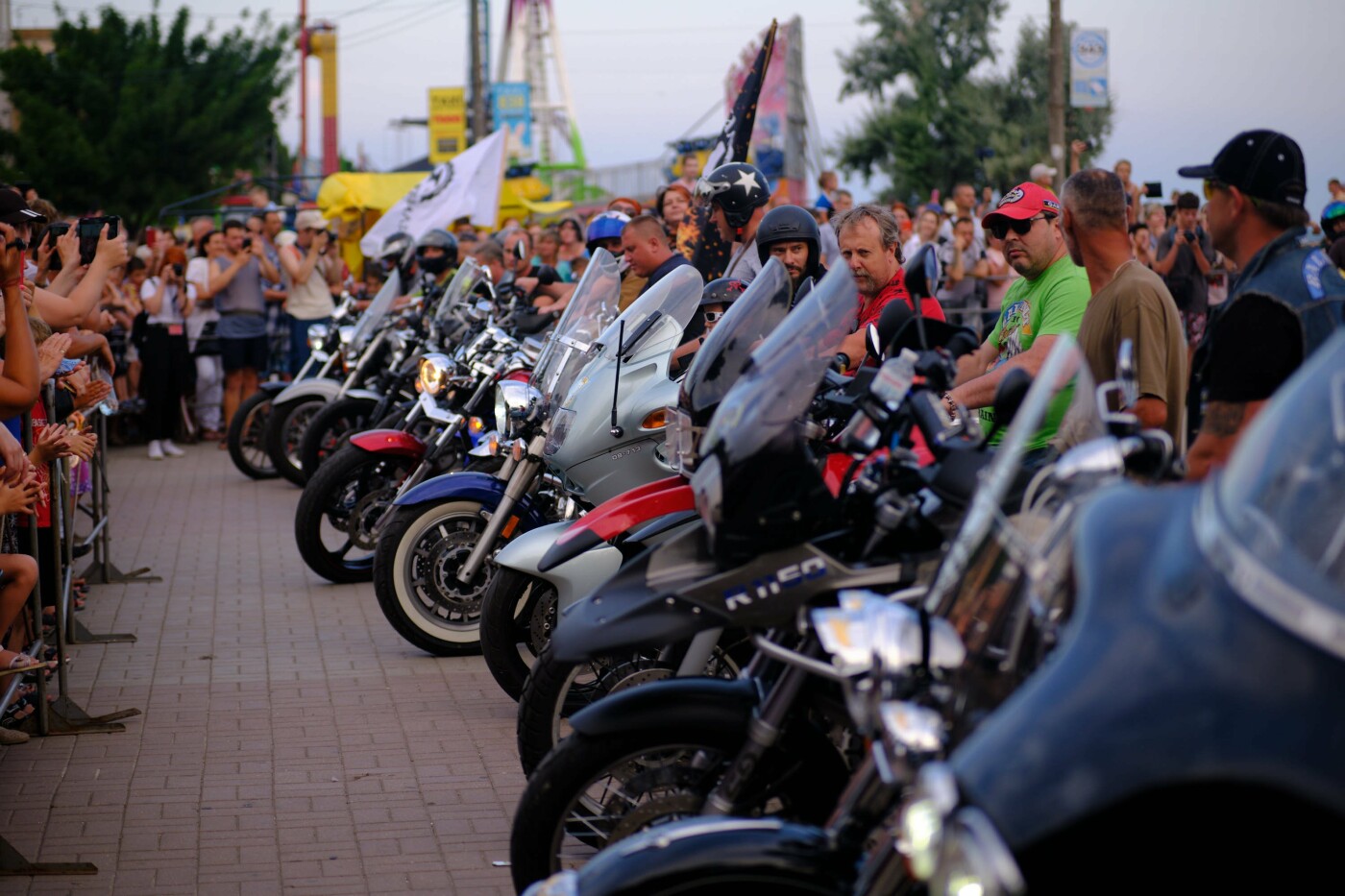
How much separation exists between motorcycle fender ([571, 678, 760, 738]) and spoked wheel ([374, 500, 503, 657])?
12.3 feet

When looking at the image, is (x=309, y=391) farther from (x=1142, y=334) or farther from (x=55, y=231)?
(x=1142, y=334)

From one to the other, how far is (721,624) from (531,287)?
8.08 meters

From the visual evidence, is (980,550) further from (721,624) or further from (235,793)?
(235,793)

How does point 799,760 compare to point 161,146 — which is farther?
point 161,146

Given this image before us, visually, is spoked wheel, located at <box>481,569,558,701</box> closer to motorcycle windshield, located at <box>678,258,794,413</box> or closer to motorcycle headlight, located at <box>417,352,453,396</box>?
motorcycle windshield, located at <box>678,258,794,413</box>

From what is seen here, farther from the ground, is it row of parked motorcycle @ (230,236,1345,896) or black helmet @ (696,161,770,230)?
black helmet @ (696,161,770,230)

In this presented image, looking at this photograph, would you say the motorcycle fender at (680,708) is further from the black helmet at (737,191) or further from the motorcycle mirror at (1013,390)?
the black helmet at (737,191)

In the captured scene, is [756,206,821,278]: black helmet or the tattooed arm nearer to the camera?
the tattooed arm

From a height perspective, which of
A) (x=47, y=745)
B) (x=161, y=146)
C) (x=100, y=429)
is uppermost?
(x=161, y=146)

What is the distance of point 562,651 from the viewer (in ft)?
12.2

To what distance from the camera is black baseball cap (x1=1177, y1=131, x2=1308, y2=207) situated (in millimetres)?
4051

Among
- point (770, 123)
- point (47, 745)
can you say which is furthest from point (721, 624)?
point (770, 123)

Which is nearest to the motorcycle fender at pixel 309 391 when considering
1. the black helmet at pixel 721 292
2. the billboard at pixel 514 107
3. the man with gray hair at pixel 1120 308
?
the black helmet at pixel 721 292

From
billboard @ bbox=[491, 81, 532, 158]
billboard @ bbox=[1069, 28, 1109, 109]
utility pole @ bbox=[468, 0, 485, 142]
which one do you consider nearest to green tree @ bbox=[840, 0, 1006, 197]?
billboard @ bbox=[491, 81, 532, 158]
